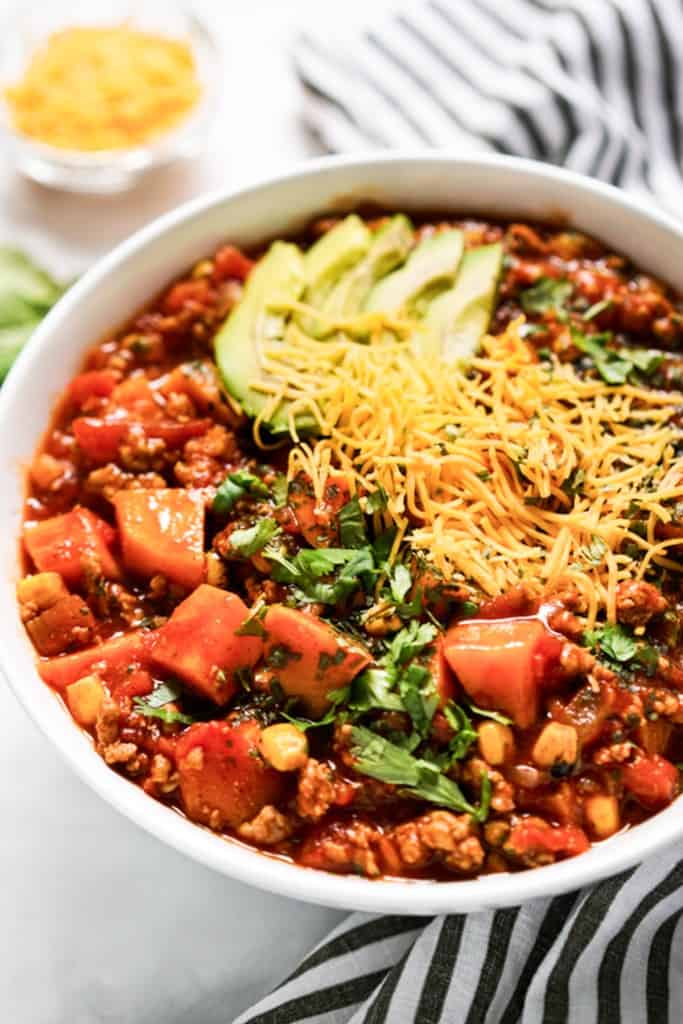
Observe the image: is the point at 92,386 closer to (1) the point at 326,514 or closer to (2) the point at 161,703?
(1) the point at 326,514

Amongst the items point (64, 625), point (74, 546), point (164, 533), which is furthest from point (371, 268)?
point (64, 625)

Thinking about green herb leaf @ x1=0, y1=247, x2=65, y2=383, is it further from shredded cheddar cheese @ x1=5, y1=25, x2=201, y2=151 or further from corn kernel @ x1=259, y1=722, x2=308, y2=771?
corn kernel @ x1=259, y1=722, x2=308, y2=771

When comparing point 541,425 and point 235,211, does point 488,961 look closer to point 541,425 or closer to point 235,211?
point 541,425

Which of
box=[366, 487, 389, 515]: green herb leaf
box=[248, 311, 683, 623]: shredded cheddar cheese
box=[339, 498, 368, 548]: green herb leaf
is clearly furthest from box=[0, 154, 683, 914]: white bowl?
box=[366, 487, 389, 515]: green herb leaf

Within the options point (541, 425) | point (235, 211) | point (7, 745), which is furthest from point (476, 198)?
point (7, 745)

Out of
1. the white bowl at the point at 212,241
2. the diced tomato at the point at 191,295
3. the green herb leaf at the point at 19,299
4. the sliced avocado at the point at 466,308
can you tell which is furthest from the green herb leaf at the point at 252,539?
the green herb leaf at the point at 19,299
